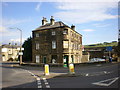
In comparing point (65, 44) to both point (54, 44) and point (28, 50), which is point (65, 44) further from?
point (28, 50)

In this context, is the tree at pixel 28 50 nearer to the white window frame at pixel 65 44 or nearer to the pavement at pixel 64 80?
the white window frame at pixel 65 44

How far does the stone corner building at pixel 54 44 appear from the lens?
33250 millimetres

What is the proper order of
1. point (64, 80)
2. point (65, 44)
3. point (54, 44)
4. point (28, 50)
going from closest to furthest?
point (64, 80) < point (65, 44) < point (54, 44) < point (28, 50)

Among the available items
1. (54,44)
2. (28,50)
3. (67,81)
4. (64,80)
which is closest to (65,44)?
(54,44)

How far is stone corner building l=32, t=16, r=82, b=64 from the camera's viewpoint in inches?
1309

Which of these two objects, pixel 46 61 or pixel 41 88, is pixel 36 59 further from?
pixel 41 88

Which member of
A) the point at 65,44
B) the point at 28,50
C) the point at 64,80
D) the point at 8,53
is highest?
the point at 65,44

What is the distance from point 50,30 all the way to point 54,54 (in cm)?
646

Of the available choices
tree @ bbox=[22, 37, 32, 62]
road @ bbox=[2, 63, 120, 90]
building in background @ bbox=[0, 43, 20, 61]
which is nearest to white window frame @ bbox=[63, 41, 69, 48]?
road @ bbox=[2, 63, 120, 90]

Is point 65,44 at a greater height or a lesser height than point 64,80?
greater

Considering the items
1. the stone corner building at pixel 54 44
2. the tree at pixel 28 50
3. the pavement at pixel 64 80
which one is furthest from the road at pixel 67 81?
the tree at pixel 28 50

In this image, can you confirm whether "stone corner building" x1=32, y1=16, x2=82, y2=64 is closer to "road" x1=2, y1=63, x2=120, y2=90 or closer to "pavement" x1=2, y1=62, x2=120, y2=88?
"pavement" x1=2, y1=62, x2=120, y2=88

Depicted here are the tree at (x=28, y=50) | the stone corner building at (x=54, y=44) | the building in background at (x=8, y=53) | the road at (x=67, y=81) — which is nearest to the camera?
the road at (x=67, y=81)

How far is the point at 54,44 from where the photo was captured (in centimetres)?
3462
